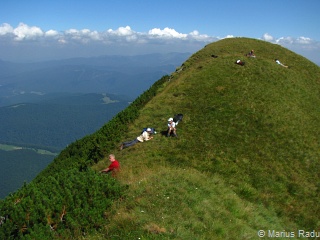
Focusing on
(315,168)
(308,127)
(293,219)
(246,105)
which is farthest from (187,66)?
(293,219)

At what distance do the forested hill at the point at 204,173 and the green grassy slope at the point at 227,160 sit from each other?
0.08 meters

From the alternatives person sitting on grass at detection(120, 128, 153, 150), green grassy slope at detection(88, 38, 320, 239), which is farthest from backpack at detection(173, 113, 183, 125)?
person sitting on grass at detection(120, 128, 153, 150)

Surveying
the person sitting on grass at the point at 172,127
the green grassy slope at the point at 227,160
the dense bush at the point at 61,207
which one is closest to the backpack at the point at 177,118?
the green grassy slope at the point at 227,160

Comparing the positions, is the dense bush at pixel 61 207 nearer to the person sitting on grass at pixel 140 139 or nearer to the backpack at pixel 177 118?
the person sitting on grass at pixel 140 139

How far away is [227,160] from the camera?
2058 cm

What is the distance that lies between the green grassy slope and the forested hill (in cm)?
8

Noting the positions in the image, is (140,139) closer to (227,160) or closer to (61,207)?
(227,160)

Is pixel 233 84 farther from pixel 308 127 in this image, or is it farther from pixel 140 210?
pixel 140 210

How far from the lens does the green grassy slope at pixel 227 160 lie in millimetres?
11570

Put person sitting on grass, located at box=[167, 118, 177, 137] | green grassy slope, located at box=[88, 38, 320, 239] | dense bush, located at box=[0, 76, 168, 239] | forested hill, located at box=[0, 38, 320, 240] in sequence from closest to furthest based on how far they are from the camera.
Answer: dense bush, located at box=[0, 76, 168, 239] → forested hill, located at box=[0, 38, 320, 240] → green grassy slope, located at box=[88, 38, 320, 239] → person sitting on grass, located at box=[167, 118, 177, 137]

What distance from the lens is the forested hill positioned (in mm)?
10703

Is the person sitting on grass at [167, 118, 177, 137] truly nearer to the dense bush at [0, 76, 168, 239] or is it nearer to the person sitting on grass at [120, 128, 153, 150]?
the person sitting on grass at [120, 128, 153, 150]

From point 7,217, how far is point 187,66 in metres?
43.4

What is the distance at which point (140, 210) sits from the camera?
11508 millimetres
